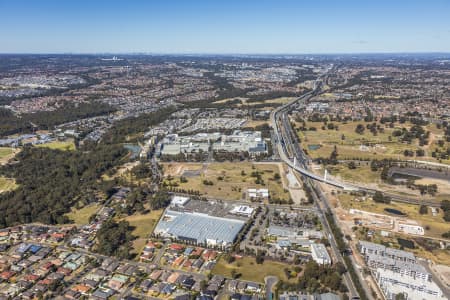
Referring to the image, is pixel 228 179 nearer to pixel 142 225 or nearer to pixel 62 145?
pixel 142 225

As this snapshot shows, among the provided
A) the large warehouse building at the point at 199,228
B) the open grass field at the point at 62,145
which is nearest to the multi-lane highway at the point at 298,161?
the large warehouse building at the point at 199,228

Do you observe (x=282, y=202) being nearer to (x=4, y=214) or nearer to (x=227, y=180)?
(x=227, y=180)

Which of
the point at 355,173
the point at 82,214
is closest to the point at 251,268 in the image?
the point at 82,214

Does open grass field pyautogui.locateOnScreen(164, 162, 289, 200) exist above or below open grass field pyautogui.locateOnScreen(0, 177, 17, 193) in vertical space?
above

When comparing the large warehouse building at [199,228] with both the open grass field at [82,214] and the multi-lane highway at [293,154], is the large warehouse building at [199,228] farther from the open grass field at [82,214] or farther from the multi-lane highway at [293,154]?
the multi-lane highway at [293,154]

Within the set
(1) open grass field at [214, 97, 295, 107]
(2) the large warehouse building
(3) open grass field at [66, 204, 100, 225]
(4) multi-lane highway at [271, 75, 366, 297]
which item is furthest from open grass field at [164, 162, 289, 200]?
(1) open grass field at [214, 97, 295, 107]

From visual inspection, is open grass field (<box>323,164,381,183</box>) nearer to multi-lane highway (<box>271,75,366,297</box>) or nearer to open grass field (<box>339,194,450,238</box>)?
multi-lane highway (<box>271,75,366,297</box>)
